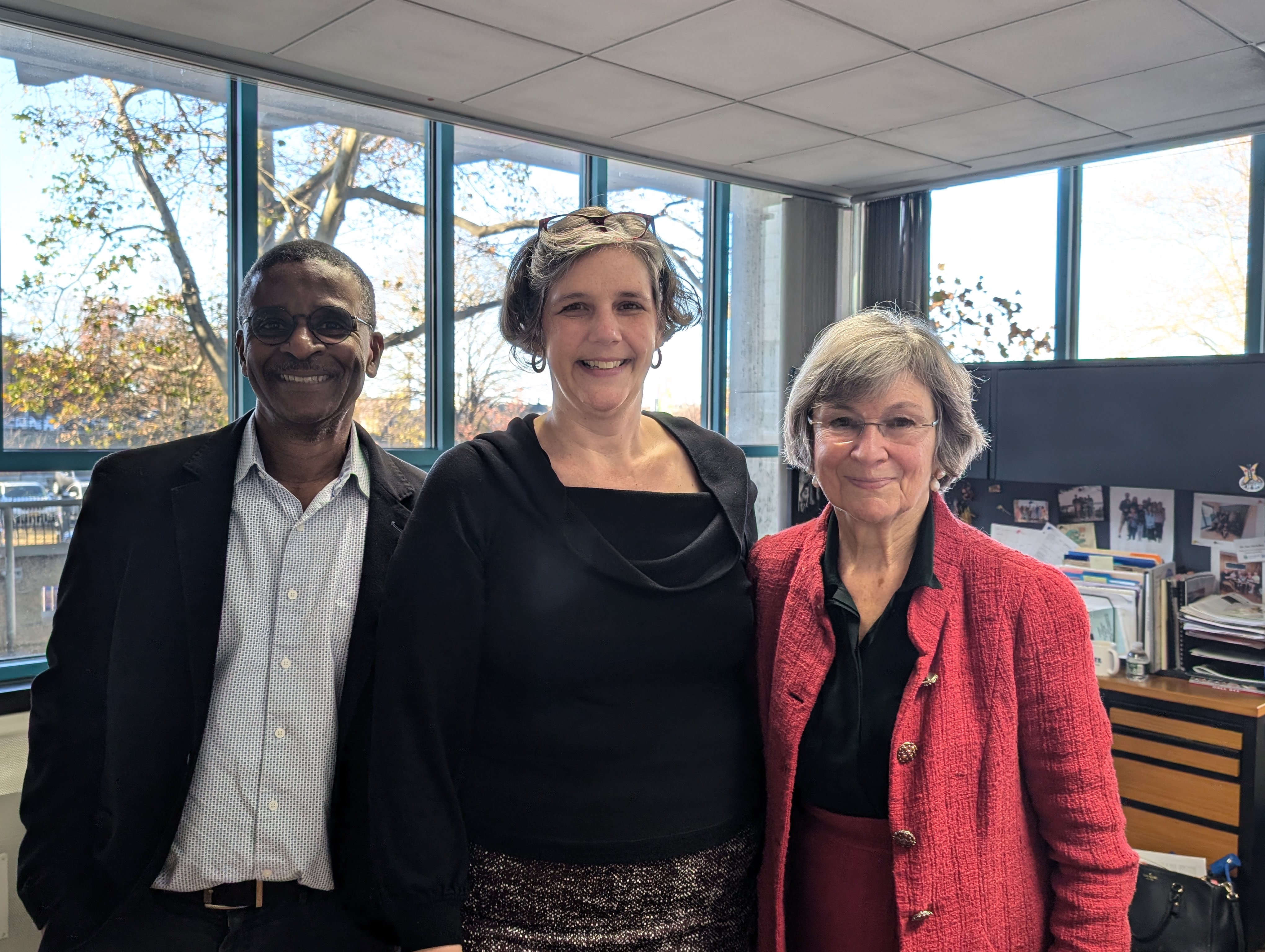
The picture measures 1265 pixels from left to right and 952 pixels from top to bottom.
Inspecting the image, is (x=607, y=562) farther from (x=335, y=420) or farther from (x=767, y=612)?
(x=335, y=420)

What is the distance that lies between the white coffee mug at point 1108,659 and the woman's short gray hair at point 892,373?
2.45 metres

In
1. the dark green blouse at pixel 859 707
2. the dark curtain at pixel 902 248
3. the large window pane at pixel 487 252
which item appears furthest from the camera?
the dark curtain at pixel 902 248

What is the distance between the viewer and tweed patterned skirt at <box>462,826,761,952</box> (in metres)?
1.32

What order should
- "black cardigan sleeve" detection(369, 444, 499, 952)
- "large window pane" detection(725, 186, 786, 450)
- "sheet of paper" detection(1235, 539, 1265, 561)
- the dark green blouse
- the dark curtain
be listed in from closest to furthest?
"black cardigan sleeve" detection(369, 444, 499, 952)
the dark green blouse
"sheet of paper" detection(1235, 539, 1265, 561)
the dark curtain
"large window pane" detection(725, 186, 786, 450)

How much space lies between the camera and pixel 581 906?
52.0 inches

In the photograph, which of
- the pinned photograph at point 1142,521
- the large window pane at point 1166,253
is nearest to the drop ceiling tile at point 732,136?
the large window pane at point 1166,253

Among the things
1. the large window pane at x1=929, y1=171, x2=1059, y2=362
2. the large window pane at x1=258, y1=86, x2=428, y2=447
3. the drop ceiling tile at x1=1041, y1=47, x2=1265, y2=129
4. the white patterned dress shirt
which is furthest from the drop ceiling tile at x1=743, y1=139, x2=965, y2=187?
the white patterned dress shirt

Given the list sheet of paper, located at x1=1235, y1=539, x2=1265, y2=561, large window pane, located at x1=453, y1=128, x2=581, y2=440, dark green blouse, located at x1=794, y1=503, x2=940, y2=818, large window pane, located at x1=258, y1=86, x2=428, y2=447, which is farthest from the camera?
large window pane, located at x1=453, y1=128, x2=581, y2=440

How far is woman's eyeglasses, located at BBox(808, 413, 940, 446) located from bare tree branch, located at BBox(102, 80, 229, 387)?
310 cm

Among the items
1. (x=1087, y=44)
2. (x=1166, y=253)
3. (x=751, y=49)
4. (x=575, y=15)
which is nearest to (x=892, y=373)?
(x=575, y=15)

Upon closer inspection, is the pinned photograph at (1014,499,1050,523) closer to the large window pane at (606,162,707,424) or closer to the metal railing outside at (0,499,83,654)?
the large window pane at (606,162,707,424)

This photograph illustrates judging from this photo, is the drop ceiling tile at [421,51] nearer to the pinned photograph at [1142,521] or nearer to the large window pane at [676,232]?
the large window pane at [676,232]

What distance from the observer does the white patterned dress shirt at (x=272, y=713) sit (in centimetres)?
142

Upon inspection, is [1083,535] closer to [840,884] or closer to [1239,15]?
[1239,15]
